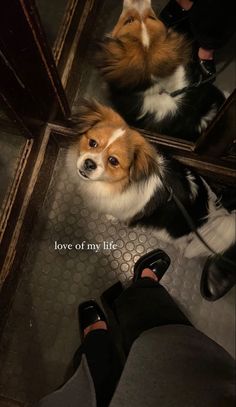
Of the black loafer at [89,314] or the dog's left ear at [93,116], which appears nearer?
the dog's left ear at [93,116]

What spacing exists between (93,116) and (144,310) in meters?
0.90

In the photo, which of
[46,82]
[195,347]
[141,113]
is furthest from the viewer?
[141,113]

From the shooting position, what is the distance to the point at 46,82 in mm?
1543

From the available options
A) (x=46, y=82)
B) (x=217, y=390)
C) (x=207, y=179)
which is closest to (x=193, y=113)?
(x=207, y=179)

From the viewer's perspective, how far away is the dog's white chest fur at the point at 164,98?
1.78 meters

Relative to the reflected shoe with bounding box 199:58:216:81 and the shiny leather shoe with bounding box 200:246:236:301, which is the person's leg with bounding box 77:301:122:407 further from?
the reflected shoe with bounding box 199:58:216:81

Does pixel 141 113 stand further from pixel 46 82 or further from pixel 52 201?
pixel 52 201

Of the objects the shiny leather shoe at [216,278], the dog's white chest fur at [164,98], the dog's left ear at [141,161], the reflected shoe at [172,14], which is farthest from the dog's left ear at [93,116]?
the shiny leather shoe at [216,278]

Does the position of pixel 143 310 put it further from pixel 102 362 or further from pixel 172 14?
pixel 172 14

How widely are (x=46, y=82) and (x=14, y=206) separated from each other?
0.62m

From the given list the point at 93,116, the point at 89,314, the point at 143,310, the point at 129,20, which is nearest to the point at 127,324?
the point at 143,310

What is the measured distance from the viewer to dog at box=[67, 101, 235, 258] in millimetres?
1557

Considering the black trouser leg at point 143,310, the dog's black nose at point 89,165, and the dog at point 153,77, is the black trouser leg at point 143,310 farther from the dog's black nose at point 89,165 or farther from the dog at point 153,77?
the dog at point 153,77

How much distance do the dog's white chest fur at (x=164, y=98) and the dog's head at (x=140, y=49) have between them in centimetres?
5
